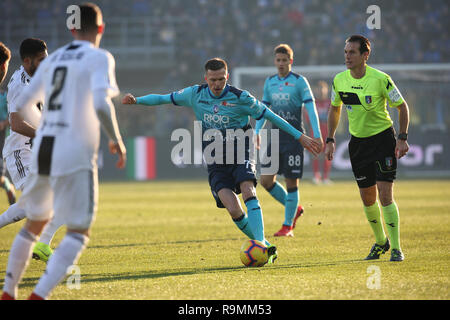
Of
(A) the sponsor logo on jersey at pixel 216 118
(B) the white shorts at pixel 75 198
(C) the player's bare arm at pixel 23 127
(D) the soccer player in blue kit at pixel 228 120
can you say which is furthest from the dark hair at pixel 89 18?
(A) the sponsor logo on jersey at pixel 216 118

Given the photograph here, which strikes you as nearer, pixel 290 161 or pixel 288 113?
pixel 288 113

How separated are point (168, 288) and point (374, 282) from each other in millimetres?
1760

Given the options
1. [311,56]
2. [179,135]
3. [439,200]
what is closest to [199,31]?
[311,56]

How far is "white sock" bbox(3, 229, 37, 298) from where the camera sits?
5207 mm

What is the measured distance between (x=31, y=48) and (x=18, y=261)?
2.53 m

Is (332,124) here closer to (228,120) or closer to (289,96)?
(228,120)

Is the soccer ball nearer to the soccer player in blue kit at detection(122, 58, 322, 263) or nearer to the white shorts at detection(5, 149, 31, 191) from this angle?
the soccer player in blue kit at detection(122, 58, 322, 263)

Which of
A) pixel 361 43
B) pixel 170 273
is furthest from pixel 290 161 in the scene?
pixel 170 273

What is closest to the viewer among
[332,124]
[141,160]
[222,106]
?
[222,106]

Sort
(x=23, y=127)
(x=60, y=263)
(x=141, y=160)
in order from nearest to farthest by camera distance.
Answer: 1. (x=60, y=263)
2. (x=23, y=127)
3. (x=141, y=160)

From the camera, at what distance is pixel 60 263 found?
4.95 meters

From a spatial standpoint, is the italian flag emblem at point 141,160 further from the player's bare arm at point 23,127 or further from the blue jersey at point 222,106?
the player's bare arm at point 23,127

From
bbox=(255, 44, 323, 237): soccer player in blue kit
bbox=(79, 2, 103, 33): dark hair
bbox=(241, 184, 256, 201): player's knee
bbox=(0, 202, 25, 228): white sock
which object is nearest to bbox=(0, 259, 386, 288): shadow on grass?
bbox=(241, 184, 256, 201): player's knee

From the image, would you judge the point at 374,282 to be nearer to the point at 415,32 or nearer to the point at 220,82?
the point at 220,82
